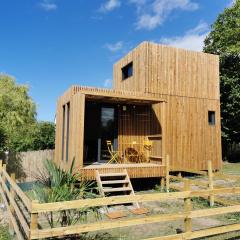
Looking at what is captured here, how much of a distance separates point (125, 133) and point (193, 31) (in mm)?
21409

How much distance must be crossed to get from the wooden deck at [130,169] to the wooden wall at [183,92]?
8.22 feet

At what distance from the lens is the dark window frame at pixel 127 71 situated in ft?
51.4

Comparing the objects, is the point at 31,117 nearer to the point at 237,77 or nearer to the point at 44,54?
the point at 44,54

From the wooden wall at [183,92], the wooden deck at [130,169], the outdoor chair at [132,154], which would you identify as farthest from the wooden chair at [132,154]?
the wooden deck at [130,169]

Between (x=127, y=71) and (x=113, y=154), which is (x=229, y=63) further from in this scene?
(x=113, y=154)

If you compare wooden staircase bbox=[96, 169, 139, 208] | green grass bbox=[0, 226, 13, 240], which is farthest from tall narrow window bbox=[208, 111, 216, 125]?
green grass bbox=[0, 226, 13, 240]

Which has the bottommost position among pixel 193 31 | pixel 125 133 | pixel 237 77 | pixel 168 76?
pixel 125 133

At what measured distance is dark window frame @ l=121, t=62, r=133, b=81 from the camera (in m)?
15.7

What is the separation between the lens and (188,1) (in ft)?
59.4

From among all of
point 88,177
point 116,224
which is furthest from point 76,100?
point 116,224

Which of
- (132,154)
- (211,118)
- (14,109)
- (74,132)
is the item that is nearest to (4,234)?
(74,132)

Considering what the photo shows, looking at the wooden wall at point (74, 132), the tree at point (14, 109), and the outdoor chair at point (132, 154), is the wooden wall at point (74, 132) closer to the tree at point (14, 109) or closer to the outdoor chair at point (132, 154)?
the outdoor chair at point (132, 154)

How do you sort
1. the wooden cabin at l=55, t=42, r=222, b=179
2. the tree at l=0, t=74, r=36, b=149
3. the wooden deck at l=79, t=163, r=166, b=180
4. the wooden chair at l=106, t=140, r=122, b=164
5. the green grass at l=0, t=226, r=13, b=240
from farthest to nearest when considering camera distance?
the tree at l=0, t=74, r=36, b=149, the wooden chair at l=106, t=140, r=122, b=164, the wooden cabin at l=55, t=42, r=222, b=179, the wooden deck at l=79, t=163, r=166, b=180, the green grass at l=0, t=226, r=13, b=240

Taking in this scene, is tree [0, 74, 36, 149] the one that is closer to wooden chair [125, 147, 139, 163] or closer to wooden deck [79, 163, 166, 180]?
wooden chair [125, 147, 139, 163]
